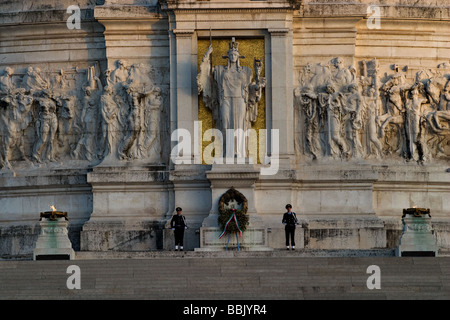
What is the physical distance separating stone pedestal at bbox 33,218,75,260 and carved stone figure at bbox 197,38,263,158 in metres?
6.07

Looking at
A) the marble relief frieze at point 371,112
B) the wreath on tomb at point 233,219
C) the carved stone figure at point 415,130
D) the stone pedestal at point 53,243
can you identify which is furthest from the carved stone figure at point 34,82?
the carved stone figure at point 415,130

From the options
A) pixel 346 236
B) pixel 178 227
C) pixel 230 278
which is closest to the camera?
pixel 230 278

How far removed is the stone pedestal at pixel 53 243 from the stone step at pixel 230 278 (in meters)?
1.58

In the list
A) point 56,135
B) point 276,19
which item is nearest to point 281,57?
point 276,19

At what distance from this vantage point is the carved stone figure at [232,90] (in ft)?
125

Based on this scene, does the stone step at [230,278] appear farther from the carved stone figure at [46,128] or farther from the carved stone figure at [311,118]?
the carved stone figure at [46,128]

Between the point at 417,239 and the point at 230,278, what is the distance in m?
5.53

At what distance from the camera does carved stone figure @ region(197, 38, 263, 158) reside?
38.2 metres

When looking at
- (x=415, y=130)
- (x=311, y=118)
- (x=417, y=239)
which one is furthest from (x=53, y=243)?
(x=415, y=130)

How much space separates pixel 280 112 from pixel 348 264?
7.85 m

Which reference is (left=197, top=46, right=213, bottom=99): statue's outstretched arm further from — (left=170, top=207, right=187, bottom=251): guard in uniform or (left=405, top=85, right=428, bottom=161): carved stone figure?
(left=405, top=85, right=428, bottom=161): carved stone figure

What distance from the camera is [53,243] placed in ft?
114

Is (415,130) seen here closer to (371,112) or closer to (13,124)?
(371,112)
